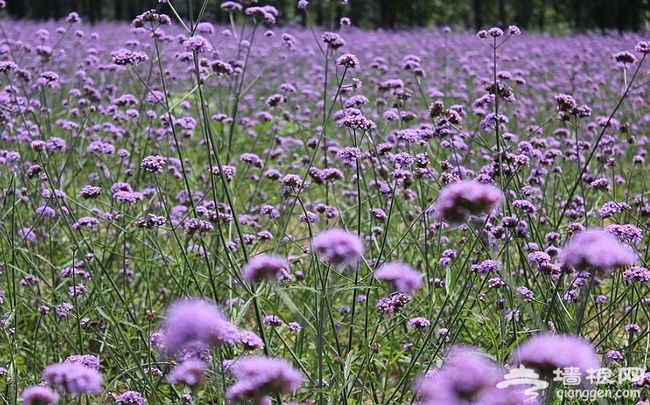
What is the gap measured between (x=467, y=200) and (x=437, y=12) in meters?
42.3

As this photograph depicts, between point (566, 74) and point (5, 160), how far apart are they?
24.3 ft

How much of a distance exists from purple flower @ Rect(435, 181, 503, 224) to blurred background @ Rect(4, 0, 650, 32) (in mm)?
23302

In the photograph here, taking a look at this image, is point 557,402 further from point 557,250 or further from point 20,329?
point 20,329

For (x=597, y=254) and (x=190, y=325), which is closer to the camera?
(x=190, y=325)

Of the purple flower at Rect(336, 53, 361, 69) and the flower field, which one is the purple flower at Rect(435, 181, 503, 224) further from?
the purple flower at Rect(336, 53, 361, 69)

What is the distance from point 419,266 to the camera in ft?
12.6

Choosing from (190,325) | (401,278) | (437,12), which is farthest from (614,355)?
(437,12)

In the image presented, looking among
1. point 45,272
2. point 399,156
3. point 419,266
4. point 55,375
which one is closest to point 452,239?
point 419,266

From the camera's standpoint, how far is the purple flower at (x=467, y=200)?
1606mm

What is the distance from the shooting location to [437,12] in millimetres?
42375

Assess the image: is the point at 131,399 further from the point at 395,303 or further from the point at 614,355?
the point at 614,355

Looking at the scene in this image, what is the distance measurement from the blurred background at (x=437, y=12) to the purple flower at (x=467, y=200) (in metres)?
23.3

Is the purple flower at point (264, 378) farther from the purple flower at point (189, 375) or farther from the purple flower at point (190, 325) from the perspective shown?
the purple flower at point (189, 375)

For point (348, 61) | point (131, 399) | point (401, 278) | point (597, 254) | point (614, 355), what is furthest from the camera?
point (348, 61)
